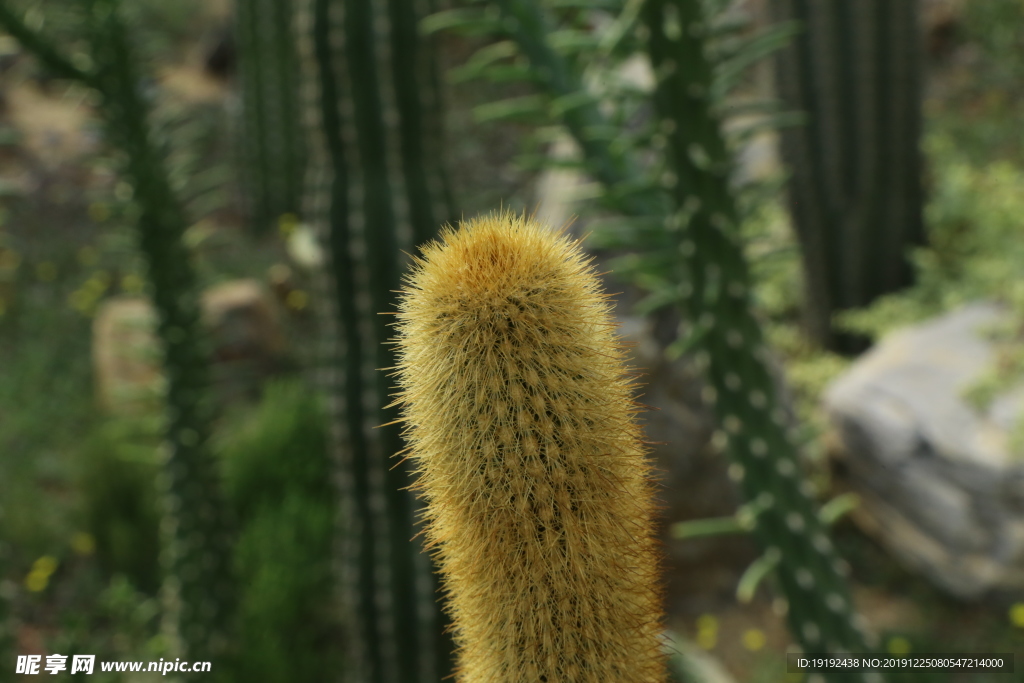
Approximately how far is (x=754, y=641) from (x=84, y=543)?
9.98 ft

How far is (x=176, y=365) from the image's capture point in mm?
2711

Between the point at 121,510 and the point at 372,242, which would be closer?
the point at 372,242

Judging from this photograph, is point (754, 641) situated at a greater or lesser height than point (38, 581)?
lesser

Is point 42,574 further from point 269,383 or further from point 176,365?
point 176,365

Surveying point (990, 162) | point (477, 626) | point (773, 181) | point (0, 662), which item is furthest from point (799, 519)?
point (990, 162)

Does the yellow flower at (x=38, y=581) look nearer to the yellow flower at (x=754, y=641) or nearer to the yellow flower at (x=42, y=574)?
the yellow flower at (x=42, y=574)

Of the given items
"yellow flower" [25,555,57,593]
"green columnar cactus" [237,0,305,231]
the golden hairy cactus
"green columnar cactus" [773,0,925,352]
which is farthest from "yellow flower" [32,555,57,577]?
"green columnar cactus" [773,0,925,352]

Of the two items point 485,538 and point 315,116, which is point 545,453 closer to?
point 485,538

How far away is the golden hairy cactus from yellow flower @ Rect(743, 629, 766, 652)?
3.06 meters

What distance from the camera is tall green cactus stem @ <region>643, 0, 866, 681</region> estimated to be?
2.07 m

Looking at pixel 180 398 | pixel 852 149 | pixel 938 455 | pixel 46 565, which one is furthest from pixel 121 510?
pixel 852 149

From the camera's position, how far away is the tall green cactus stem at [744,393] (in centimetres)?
207

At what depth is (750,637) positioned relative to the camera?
12.2 feet

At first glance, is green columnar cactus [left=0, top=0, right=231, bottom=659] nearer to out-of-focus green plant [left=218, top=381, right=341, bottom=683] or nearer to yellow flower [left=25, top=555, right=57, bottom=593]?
out-of-focus green plant [left=218, top=381, right=341, bottom=683]
